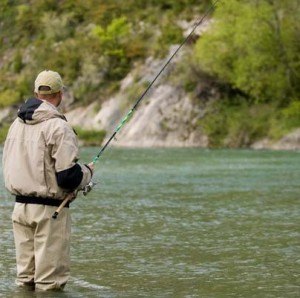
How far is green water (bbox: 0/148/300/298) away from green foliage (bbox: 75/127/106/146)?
4384 cm

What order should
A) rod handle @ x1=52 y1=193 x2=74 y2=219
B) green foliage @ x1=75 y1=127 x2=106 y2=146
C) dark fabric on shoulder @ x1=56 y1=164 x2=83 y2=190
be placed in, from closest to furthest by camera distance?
dark fabric on shoulder @ x1=56 y1=164 x2=83 y2=190 < rod handle @ x1=52 y1=193 x2=74 y2=219 < green foliage @ x1=75 y1=127 x2=106 y2=146

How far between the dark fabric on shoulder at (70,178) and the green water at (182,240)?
45.3 inches

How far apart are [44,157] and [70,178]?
343 mm

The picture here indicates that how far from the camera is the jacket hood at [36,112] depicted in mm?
10156

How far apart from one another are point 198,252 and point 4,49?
3642 inches

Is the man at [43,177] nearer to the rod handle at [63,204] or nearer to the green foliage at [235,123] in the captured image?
the rod handle at [63,204]

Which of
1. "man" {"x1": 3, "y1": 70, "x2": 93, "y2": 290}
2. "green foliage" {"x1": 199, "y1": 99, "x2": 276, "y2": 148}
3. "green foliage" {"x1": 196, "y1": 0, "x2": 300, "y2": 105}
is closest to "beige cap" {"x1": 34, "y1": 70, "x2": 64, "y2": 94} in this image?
"man" {"x1": 3, "y1": 70, "x2": 93, "y2": 290}

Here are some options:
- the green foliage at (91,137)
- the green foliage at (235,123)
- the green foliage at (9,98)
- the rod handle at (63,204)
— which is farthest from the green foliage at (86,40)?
the rod handle at (63,204)

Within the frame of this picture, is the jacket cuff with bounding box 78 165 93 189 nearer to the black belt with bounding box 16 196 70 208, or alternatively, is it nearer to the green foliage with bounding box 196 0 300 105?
the black belt with bounding box 16 196 70 208

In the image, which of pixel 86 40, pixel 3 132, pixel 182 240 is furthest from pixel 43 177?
pixel 86 40

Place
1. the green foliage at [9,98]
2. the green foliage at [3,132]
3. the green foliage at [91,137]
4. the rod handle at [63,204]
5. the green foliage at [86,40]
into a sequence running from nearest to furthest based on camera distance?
the rod handle at [63,204], the green foliage at [91,137], the green foliage at [3,132], the green foliage at [86,40], the green foliage at [9,98]

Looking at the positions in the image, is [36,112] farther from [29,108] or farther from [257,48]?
[257,48]

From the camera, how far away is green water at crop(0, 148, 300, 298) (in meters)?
11.2

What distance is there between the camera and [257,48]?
6322 cm
